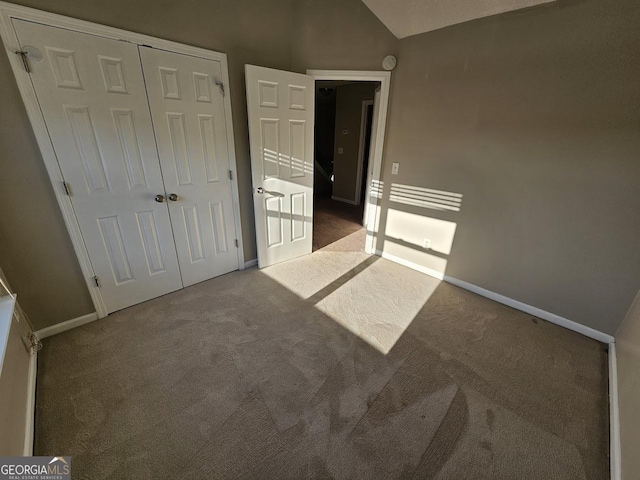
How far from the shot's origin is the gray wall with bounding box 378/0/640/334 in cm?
180

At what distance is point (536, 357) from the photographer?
1896 mm

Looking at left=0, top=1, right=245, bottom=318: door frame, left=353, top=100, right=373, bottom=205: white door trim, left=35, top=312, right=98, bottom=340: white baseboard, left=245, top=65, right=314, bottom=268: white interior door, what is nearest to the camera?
left=0, top=1, right=245, bottom=318: door frame

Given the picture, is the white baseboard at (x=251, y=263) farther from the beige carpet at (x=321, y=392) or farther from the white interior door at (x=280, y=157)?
the beige carpet at (x=321, y=392)

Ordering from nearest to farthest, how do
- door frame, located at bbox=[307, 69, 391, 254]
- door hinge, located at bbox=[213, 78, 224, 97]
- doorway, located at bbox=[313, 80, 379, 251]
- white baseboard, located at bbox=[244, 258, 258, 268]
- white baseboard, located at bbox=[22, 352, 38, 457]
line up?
white baseboard, located at bbox=[22, 352, 38, 457] < door hinge, located at bbox=[213, 78, 224, 97] < door frame, located at bbox=[307, 69, 391, 254] < white baseboard, located at bbox=[244, 258, 258, 268] < doorway, located at bbox=[313, 80, 379, 251]

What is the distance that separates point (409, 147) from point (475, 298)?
166 centimetres

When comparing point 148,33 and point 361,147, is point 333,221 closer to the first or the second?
point 361,147

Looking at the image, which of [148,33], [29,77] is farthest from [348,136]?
[29,77]

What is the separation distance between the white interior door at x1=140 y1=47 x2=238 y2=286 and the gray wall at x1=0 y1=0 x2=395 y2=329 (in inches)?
6.4

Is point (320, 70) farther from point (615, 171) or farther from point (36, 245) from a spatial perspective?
point (36, 245)

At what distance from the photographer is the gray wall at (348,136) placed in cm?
527

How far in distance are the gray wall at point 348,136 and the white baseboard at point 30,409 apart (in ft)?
17.0

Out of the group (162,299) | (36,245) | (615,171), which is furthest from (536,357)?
(36,245)

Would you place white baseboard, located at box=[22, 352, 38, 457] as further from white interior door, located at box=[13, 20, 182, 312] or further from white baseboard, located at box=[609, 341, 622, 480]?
white baseboard, located at box=[609, 341, 622, 480]


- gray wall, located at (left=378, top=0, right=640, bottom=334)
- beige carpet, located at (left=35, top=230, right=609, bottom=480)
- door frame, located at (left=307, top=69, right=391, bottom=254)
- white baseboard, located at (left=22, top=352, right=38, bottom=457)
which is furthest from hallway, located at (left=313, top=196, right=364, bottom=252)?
white baseboard, located at (left=22, top=352, right=38, bottom=457)
